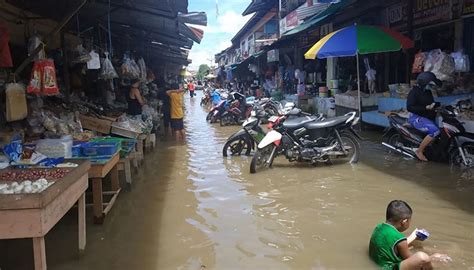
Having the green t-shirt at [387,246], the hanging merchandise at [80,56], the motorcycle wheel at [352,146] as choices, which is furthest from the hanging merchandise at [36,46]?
the motorcycle wheel at [352,146]

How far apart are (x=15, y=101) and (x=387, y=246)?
4610 mm

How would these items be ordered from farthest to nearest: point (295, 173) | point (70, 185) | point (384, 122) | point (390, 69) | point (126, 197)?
point (390, 69) → point (384, 122) → point (295, 173) → point (126, 197) → point (70, 185)

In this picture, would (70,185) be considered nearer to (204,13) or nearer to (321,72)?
(204,13)

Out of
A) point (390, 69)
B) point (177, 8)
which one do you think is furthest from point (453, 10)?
point (177, 8)

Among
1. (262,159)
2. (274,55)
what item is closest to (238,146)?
(262,159)

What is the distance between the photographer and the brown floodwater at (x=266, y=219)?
411 centimetres

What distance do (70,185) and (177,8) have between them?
4.93 meters

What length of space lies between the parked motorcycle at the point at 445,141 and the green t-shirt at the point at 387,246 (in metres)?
4.03

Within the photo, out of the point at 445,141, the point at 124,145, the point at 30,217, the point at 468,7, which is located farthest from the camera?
the point at 468,7

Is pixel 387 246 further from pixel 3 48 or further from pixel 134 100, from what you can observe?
pixel 134 100

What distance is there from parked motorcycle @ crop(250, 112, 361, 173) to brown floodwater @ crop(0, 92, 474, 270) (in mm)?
236

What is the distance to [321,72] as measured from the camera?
1808 centimetres

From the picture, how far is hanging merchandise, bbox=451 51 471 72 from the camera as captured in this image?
8516mm

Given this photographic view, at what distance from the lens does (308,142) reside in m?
7.87
